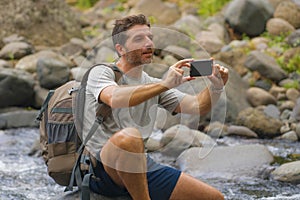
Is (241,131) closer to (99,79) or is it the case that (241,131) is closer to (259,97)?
(259,97)

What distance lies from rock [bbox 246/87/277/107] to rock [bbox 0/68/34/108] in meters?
3.65

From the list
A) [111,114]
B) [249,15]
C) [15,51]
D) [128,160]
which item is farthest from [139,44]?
[249,15]

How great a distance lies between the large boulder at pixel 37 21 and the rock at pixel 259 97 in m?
5.26

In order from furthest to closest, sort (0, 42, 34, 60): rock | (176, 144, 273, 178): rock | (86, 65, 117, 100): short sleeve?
(0, 42, 34, 60): rock → (176, 144, 273, 178): rock → (86, 65, 117, 100): short sleeve

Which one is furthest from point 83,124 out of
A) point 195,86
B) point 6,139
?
point 6,139

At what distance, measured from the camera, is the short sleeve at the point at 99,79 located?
137 inches

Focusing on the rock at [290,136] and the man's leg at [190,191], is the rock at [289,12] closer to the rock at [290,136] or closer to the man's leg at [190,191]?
the rock at [290,136]

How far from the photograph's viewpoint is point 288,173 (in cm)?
629

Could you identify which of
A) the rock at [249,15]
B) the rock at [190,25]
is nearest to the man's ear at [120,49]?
the rock at [190,25]

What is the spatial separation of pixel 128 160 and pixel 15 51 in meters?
9.18

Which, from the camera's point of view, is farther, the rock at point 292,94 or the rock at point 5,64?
the rock at point 5,64

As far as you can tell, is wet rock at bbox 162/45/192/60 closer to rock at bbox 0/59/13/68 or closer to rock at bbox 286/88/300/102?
rock at bbox 286/88/300/102

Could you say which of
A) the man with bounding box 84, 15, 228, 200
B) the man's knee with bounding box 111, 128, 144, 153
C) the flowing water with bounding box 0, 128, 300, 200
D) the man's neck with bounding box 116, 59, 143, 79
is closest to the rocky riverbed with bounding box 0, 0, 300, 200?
the flowing water with bounding box 0, 128, 300, 200

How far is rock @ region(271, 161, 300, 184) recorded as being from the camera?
6.20 meters
